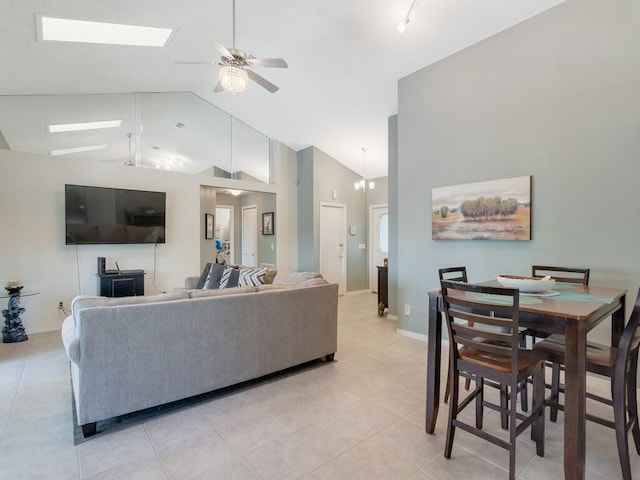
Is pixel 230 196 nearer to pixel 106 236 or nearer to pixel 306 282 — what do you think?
pixel 106 236

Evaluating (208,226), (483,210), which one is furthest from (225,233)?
(483,210)

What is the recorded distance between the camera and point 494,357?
1.81m

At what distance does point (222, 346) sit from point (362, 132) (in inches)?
173

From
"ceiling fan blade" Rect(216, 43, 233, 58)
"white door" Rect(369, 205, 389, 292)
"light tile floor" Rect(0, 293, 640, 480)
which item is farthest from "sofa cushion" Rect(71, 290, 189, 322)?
"white door" Rect(369, 205, 389, 292)

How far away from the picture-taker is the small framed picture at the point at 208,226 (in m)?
6.29

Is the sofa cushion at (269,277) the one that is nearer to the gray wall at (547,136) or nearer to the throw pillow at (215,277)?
the throw pillow at (215,277)

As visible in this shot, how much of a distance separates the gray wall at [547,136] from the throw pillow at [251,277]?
1.92 m

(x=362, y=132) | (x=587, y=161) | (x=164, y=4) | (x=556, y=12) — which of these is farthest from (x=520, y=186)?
(x=164, y=4)

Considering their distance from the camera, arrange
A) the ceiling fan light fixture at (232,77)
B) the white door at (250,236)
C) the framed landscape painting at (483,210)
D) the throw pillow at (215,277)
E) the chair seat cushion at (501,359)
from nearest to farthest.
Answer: the chair seat cushion at (501,359) < the ceiling fan light fixture at (232,77) < the framed landscape painting at (483,210) < the throw pillow at (215,277) < the white door at (250,236)

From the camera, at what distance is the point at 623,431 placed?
161 centimetres

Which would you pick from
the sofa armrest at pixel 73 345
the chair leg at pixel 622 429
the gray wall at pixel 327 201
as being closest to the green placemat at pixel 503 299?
the chair leg at pixel 622 429

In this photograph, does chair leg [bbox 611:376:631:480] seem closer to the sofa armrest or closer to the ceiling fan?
the sofa armrest

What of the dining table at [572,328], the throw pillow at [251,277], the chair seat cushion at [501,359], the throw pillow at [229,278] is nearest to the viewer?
the dining table at [572,328]

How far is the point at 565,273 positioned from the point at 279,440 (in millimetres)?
2845
